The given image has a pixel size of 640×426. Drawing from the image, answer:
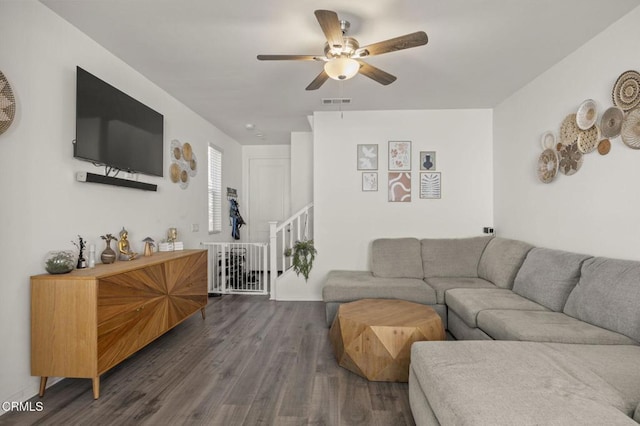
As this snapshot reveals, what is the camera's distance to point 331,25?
1.96 metres

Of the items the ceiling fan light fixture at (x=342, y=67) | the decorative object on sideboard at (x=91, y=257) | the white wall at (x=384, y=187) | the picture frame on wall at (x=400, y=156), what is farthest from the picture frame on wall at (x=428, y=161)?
the decorative object on sideboard at (x=91, y=257)

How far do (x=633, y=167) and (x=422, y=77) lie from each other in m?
1.92

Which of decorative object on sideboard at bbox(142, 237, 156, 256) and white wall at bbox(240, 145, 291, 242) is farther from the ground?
white wall at bbox(240, 145, 291, 242)

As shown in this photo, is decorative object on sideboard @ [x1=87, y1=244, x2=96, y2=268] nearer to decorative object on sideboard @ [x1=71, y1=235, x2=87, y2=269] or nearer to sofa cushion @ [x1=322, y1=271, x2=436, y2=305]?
decorative object on sideboard @ [x1=71, y1=235, x2=87, y2=269]

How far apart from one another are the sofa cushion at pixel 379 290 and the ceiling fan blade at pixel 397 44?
7.50ft

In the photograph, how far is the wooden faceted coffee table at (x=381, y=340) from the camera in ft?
7.64

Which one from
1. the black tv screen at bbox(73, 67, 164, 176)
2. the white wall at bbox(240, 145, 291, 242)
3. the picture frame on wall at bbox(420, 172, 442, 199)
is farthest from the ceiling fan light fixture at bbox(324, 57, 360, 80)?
the white wall at bbox(240, 145, 291, 242)

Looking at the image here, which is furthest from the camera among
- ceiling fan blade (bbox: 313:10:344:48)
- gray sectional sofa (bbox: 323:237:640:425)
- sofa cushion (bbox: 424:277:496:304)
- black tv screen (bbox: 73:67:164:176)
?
sofa cushion (bbox: 424:277:496:304)

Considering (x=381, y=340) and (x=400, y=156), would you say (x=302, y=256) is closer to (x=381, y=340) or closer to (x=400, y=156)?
(x=400, y=156)

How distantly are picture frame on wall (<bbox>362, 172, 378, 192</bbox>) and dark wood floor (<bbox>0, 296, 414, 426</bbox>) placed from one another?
2098 mm

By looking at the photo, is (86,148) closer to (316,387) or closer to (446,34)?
(316,387)

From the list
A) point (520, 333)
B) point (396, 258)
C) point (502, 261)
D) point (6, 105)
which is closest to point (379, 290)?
point (396, 258)

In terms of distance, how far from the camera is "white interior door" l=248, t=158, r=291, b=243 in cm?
665

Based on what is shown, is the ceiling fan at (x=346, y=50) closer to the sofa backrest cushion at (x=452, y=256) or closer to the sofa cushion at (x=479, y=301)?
the sofa cushion at (x=479, y=301)
